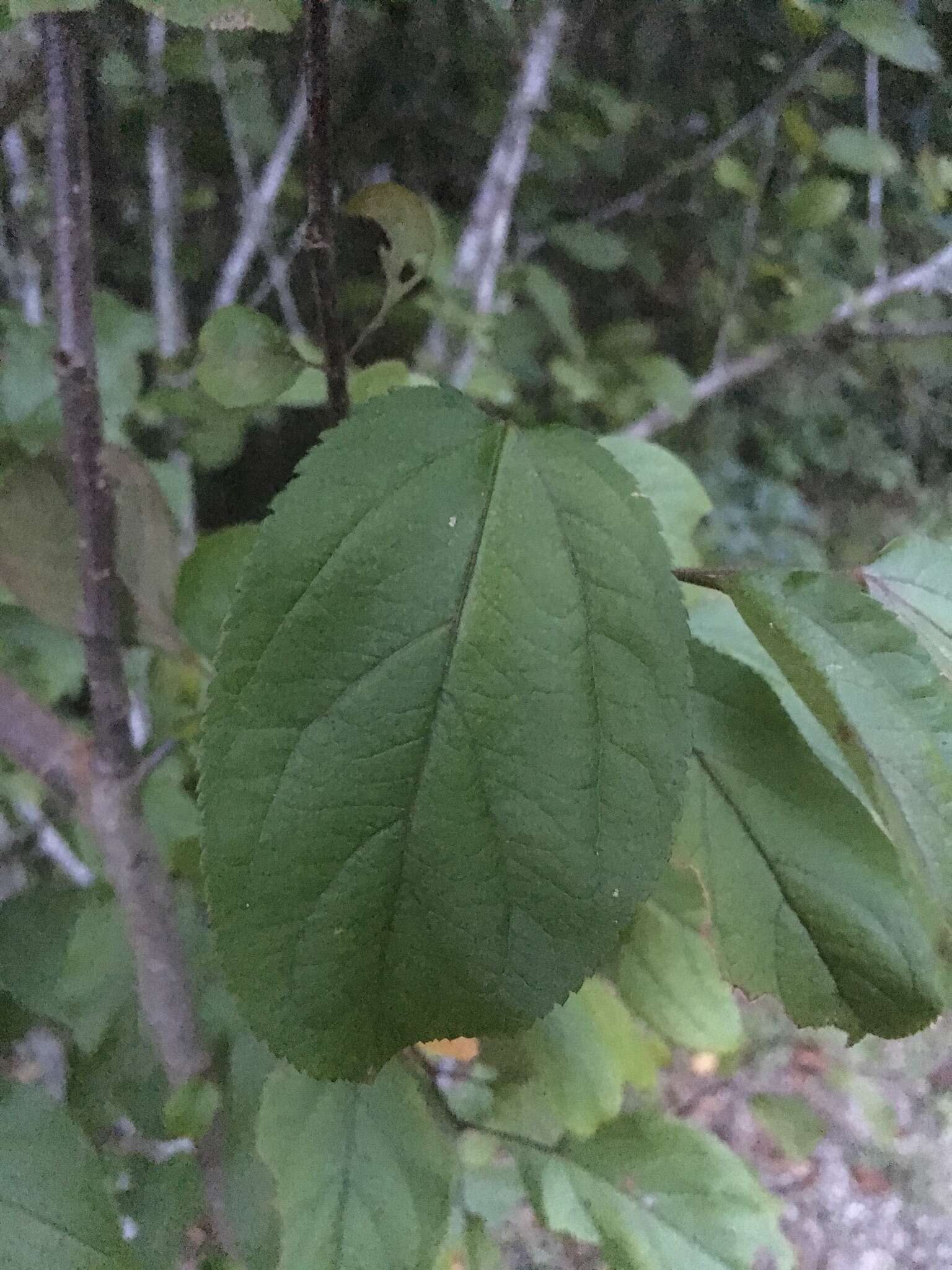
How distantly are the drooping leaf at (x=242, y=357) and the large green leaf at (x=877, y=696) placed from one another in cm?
21

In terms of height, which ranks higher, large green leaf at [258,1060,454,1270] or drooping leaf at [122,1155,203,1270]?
large green leaf at [258,1060,454,1270]

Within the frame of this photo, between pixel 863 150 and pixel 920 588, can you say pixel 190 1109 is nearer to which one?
pixel 920 588

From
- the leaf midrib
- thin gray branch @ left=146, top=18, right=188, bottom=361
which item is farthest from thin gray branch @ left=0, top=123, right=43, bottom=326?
the leaf midrib

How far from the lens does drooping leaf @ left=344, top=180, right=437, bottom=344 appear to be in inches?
12.8

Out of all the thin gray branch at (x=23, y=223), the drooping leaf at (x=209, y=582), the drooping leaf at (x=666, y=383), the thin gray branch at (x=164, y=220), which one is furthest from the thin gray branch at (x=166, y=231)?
the drooping leaf at (x=666, y=383)

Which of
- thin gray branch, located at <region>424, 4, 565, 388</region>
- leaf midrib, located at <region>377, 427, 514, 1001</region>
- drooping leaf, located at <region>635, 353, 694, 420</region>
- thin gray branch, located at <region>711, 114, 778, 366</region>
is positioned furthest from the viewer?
drooping leaf, located at <region>635, 353, 694, 420</region>

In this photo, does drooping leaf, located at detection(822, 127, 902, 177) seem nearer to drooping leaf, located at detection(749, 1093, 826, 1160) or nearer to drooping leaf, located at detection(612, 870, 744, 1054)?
drooping leaf, located at detection(612, 870, 744, 1054)

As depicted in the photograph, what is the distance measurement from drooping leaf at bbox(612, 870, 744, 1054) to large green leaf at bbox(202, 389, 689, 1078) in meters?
0.24

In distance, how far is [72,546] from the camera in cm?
43

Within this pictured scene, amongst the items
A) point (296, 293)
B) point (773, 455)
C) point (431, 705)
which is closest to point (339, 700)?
point (431, 705)

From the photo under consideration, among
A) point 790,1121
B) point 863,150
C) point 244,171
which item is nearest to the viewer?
point 863,150

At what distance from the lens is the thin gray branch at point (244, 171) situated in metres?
0.61

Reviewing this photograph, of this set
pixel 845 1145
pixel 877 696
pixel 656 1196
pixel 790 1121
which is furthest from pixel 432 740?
pixel 845 1145

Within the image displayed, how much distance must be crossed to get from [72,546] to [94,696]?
0.09m
